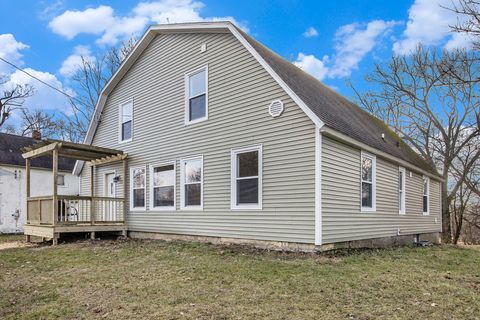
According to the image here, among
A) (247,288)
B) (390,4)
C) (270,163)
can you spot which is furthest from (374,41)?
(247,288)

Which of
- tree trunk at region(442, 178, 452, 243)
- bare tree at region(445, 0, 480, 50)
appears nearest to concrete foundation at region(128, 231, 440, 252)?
bare tree at region(445, 0, 480, 50)

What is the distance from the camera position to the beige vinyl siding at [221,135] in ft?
27.0

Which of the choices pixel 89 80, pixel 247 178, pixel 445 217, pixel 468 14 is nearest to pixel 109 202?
pixel 247 178

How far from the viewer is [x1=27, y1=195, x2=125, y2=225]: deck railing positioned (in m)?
11.2

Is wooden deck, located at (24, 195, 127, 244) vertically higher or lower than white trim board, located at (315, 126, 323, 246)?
lower

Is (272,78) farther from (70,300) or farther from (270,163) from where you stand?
(70,300)

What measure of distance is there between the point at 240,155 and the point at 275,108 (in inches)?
61.7

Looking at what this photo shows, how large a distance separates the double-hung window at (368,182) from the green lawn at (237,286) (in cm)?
184

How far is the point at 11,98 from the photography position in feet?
94.8

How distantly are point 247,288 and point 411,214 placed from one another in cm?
971

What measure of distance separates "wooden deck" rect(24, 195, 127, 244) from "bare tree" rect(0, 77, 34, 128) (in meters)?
19.7

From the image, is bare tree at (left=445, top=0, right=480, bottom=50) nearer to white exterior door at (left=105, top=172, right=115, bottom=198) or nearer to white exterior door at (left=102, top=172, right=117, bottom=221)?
white exterior door at (left=102, top=172, right=117, bottom=221)

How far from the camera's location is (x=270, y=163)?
8.71m

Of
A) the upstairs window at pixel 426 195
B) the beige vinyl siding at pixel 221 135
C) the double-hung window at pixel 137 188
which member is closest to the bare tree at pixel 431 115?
the upstairs window at pixel 426 195
